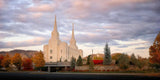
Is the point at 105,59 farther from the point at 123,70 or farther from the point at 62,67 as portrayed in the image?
the point at 62,67

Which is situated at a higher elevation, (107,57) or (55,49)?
(55,49)

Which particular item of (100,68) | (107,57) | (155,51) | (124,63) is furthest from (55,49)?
(155,51)

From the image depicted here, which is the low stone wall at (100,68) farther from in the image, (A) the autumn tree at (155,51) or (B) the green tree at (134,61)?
(A) the autumn tree at (155,51)

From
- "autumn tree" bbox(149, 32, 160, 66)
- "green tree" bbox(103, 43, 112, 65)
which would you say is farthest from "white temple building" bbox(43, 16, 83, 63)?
"autumn tree" bbox(149, 32, 160, 66)

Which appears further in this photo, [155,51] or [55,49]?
[55,49]

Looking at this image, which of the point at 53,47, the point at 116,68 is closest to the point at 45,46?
the point at 53,47

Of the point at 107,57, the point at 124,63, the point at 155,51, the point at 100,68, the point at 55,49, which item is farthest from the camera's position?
the point at 55,49

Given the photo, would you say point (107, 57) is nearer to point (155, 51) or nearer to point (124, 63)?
point (124, 63)

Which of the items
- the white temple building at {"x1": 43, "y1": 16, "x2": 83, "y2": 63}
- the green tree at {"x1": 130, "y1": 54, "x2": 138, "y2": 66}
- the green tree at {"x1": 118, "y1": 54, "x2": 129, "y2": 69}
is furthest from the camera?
the white temple building at {"x1": 43, "y1": 16, "x2": 83, "y2": 63}

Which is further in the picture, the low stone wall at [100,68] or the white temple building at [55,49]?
the white temple building at [55,49]

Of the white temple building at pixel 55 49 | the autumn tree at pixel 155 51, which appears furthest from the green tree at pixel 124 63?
the white temple building at pixel 55 49

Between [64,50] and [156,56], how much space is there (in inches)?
2501

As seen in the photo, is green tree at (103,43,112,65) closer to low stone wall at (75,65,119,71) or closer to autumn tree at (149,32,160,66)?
low stone wall at (75,65,119,71)

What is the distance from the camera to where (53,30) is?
95.4 meters
